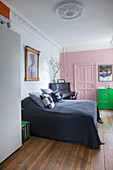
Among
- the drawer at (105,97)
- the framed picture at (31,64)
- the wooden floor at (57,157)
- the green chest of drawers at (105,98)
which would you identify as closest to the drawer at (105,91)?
the green chest of drawers at (105,98)

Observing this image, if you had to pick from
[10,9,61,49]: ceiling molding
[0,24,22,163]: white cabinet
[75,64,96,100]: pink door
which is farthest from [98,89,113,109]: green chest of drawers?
[0,24,22,163]: white cabinet

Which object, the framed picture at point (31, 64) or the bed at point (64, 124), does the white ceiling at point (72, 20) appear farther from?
the bed at point (64, 124)

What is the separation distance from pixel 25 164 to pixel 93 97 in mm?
4331

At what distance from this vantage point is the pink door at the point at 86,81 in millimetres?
5523

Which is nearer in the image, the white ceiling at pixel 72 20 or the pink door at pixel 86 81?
the white ceiling at pixel 72 20

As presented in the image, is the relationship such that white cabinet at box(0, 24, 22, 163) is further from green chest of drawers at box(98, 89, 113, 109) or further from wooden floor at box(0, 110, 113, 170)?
green chest of drawers at box(98, 89, 113, 109)

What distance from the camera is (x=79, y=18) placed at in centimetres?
307

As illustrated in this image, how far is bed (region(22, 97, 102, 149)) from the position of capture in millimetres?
2207

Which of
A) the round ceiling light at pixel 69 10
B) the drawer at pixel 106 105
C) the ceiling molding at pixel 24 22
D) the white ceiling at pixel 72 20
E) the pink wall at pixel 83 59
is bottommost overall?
the drawer at pixel 106 105

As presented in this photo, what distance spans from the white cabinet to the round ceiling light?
47.6 inches

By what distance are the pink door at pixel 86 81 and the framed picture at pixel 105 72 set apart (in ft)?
0.96

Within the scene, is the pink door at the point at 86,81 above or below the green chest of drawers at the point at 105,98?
above

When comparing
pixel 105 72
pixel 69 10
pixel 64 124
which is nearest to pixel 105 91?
pixel 105 72

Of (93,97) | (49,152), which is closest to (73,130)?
(49,152)
